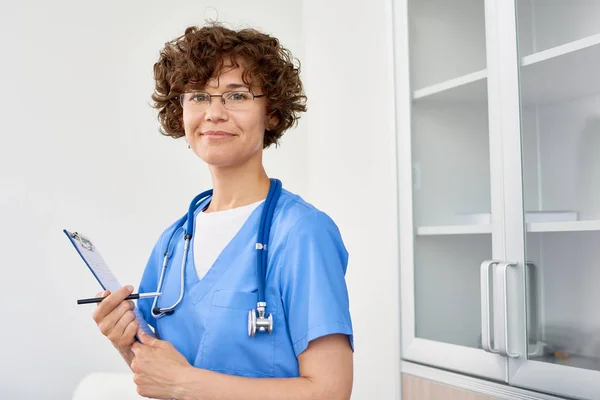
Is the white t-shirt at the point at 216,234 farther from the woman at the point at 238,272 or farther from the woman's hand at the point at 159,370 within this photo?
the woman's hand at the point at 159,370

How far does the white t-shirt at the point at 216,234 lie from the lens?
1.31 meters

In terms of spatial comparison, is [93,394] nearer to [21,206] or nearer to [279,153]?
[21,206]

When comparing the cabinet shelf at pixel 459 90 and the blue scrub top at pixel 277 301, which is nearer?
the blue scrub top at pixel 277 301

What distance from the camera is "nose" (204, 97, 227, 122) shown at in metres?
1.25

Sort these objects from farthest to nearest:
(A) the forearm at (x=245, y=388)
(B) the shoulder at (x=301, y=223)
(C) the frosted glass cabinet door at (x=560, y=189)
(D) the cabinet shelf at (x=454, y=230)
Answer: (D) the cabinet shelf at (x=454, y=230), (C) the frosted glass cabinet door at (x=560, y=189), (B) the shoulder at (x=301, y=223), (A) the forearm at (x=245, y=388)

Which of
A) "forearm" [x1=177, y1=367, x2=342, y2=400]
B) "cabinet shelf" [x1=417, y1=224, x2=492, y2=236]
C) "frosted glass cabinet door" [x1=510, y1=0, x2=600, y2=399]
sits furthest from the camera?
"cabinet shelf" [x1=417, y1=224, x2=492, y2=236]

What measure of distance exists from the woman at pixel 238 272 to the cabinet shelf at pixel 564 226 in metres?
0.51

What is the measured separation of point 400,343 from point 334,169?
0.99 m

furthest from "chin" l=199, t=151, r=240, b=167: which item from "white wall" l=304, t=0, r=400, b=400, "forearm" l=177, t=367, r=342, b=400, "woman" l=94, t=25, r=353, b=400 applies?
"white wall" l=304, t=0, r=400, b=400

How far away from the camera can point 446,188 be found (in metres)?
1.85

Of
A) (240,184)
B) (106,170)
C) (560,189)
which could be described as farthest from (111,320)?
(106,170)

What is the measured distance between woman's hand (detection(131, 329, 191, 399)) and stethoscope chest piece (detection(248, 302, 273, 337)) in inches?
5.2

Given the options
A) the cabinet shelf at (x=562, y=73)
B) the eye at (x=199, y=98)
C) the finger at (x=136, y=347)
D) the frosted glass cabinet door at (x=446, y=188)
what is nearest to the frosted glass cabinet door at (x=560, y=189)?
the cabinet shelf at (x=562, y=73)

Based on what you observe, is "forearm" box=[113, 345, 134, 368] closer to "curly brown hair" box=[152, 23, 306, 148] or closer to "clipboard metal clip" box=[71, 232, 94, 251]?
"clipboard metal clip" box=[71, 232, 94, 251]
